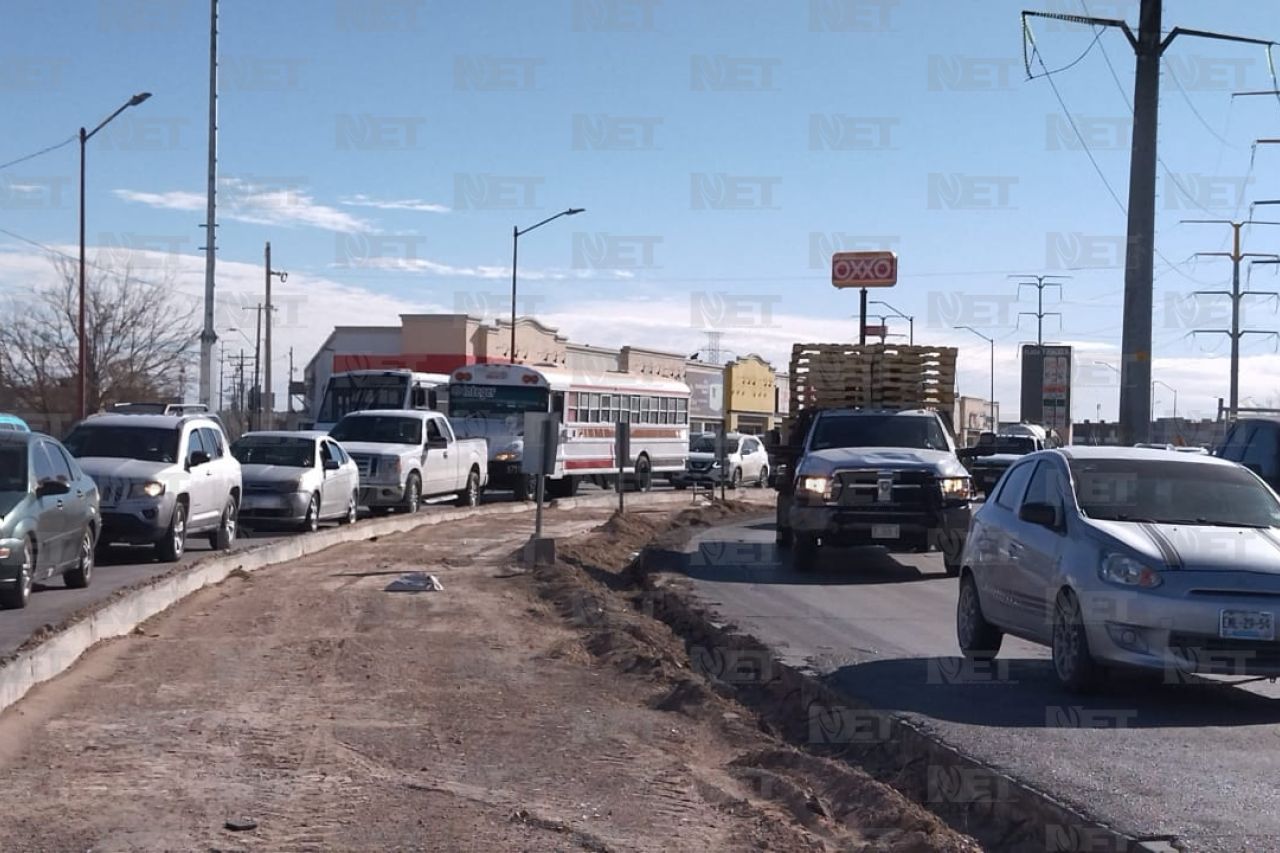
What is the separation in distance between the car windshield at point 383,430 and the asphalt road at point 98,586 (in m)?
5.17

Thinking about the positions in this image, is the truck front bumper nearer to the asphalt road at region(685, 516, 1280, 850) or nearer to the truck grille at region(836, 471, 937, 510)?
the truck grille at region(836, 471, 937, 510)

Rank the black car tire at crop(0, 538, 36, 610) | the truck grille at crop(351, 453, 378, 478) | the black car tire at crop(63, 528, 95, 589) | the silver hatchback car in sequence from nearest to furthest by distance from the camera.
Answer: the silver hatchback car, the black car tire at crop(0, 538, 36, 610), the black car tire at crop(63, 528, 95, 589), the truck grille at crop(351, 453, 378, 478)

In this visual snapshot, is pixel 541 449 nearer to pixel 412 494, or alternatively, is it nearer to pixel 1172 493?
pixel 1172 493

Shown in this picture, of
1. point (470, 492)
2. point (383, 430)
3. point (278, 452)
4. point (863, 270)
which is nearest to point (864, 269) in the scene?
point (863, 270)

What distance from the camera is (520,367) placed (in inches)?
1383

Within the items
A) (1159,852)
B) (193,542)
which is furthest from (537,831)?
(193,542)

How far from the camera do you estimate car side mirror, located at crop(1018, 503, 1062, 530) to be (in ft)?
35.0

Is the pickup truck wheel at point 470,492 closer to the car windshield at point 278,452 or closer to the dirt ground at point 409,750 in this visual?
the car windshield at point 278,452

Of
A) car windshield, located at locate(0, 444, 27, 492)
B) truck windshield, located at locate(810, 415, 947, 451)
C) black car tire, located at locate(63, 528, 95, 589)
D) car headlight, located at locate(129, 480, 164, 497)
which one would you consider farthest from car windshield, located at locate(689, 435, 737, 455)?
car windshield, located at locate(0, 444, 27, 492)

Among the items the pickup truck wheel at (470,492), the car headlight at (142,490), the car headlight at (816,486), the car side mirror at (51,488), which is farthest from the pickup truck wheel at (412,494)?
the car side mirror at (51,488)

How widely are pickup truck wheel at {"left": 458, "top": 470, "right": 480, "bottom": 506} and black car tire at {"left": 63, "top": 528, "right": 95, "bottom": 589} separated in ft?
54.4

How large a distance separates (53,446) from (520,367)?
20189mm

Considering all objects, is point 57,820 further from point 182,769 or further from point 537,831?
point 537,831

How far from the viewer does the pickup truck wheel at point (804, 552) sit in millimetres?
19355
